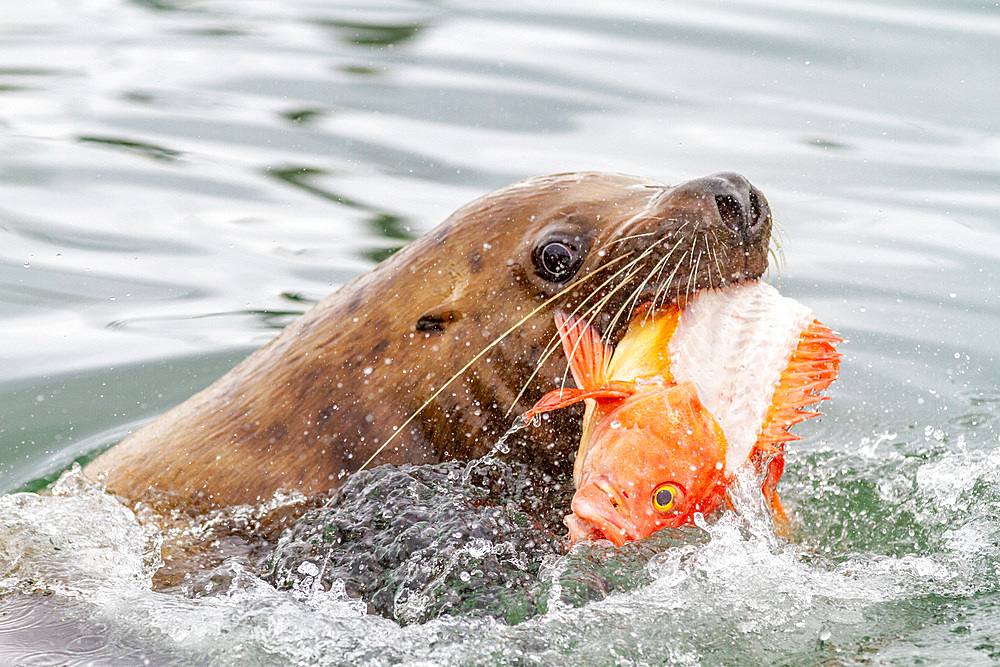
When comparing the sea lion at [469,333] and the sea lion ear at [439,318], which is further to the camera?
the sea lion ear at [439,318]

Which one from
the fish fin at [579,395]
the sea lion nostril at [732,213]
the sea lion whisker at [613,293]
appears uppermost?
the sea lion nostril at [732,213]

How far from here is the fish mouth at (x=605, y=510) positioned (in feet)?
11.3

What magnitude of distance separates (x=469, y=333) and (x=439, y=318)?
101mm

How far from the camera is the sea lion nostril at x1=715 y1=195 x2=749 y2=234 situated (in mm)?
3760

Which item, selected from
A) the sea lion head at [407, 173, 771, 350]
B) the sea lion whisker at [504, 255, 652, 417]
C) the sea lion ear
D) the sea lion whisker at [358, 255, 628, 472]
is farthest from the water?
the sea lion head at [407, 173, 771, 350]

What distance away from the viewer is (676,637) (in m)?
3.60

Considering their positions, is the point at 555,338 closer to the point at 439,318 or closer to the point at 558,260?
the point at 558,260

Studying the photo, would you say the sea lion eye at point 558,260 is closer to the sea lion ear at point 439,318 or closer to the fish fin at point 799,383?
the sea lion ear at point 439,318

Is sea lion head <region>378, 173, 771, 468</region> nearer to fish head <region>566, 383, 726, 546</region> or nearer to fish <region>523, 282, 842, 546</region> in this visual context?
fish <region>523, 282, 842, 546</region>

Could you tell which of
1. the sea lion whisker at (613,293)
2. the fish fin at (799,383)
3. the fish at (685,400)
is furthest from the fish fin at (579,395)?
the fish fin at (799,383)

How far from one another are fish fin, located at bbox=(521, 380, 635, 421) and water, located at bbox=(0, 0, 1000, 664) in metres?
0.44

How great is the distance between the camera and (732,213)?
3.76 metres

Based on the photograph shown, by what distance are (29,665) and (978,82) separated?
8032 mm

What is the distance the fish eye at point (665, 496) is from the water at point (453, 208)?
23 centimetres
